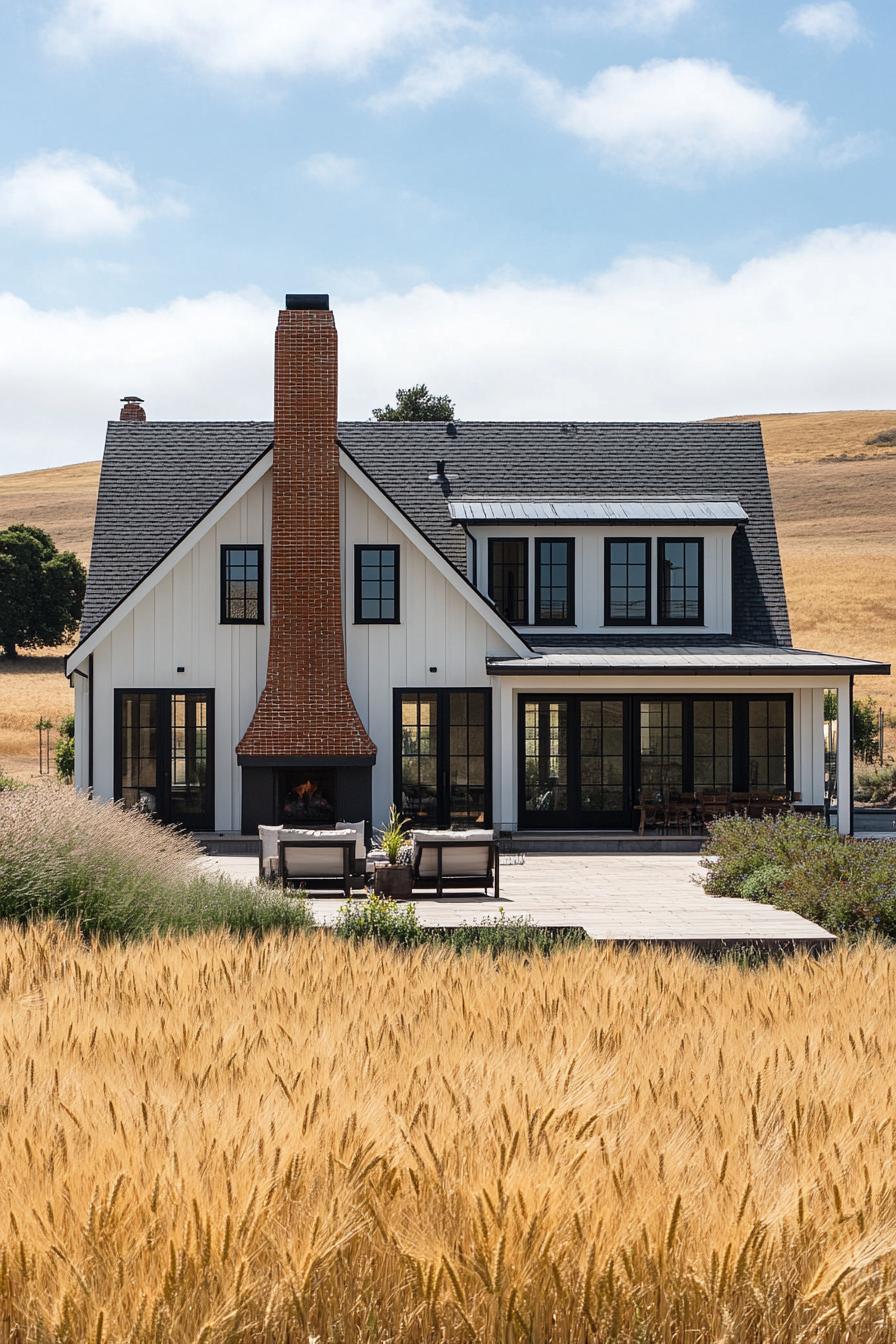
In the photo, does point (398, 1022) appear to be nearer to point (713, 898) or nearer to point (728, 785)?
point (713, 898)

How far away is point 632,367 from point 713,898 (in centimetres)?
2584

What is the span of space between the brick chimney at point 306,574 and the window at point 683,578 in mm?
6206

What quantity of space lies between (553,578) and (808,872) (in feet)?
36.0

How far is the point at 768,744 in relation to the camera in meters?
22.3

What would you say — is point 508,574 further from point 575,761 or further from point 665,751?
point 665,751

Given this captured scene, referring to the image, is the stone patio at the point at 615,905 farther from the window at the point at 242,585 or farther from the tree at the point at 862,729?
the tree at the point at 862,729

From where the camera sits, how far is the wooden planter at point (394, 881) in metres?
15.4

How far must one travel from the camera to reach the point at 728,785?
22.2 m

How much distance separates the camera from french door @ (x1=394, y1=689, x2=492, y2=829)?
2166 centimetres

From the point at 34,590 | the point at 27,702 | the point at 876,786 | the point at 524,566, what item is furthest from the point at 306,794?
the point at 34,590

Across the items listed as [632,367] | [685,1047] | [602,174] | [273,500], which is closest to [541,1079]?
[685,1047]

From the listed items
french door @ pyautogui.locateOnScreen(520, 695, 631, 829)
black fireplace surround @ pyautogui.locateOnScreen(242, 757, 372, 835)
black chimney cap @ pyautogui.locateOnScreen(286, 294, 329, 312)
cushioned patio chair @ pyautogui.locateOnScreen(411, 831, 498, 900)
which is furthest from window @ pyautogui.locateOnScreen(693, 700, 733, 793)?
black chimney cap @ pyautogui.locateOnScreen(286, 294, 329, 312)

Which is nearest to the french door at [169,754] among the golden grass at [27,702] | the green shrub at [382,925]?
the green shrub at [382,925]

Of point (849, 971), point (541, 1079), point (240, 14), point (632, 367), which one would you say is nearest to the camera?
point (541, 1079)
